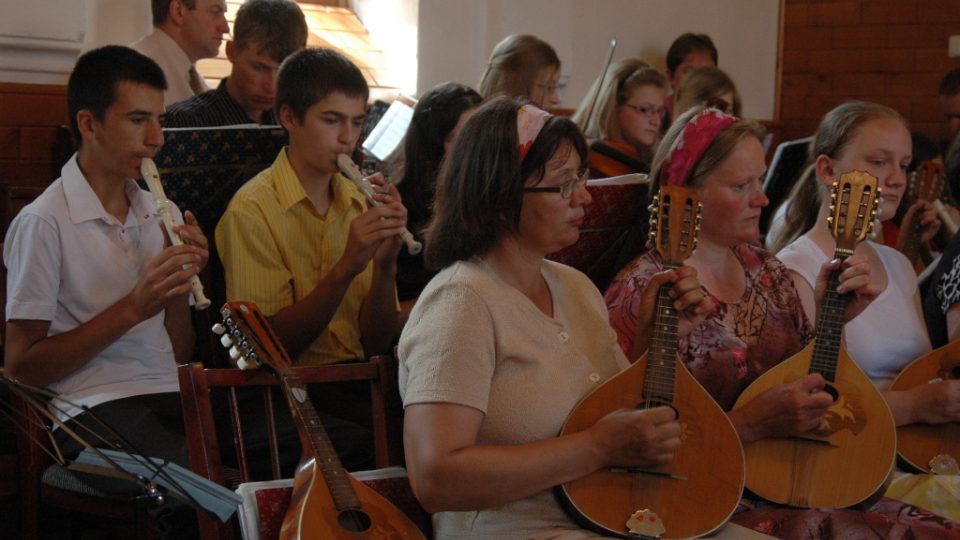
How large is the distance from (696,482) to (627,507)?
0.13 m

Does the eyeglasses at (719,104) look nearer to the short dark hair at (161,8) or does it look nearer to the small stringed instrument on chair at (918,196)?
the small stringed instrument on chair at (918,196)

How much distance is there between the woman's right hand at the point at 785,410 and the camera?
6.77 feet

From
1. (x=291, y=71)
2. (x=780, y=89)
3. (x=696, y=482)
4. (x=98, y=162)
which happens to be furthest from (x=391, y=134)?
(x=780, y=89)

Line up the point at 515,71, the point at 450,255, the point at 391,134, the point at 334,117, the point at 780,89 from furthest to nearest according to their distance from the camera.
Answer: the point at 780,89 → the point at 515,71 → the point at 391,134 → the point at 334,117 → the point at 450,255

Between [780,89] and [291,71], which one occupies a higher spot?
[291,71]

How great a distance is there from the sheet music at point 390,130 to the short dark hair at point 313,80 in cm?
60

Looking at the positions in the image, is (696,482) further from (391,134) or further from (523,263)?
(391,134)

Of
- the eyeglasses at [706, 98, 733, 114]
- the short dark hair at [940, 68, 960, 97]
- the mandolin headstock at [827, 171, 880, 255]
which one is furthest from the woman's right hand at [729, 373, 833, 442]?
the short dark hair at [940, 68, 960, 97]

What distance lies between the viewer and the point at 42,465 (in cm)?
231

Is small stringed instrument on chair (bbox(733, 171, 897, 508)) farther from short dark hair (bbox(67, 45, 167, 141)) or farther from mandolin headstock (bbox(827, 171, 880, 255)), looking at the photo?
short dark hair (bbox(67, 45, 167, 141))

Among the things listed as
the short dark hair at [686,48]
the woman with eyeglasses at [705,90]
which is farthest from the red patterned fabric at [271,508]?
the short dark hair at [686,48]

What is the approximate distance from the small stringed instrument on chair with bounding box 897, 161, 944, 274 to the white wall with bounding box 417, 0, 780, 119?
197cm

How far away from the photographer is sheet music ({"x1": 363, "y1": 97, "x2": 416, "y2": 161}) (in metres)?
3.37

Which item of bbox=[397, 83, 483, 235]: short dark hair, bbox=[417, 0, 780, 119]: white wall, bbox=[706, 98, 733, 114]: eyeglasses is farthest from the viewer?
bbox=[417, 0, 780, 119]: white wall
